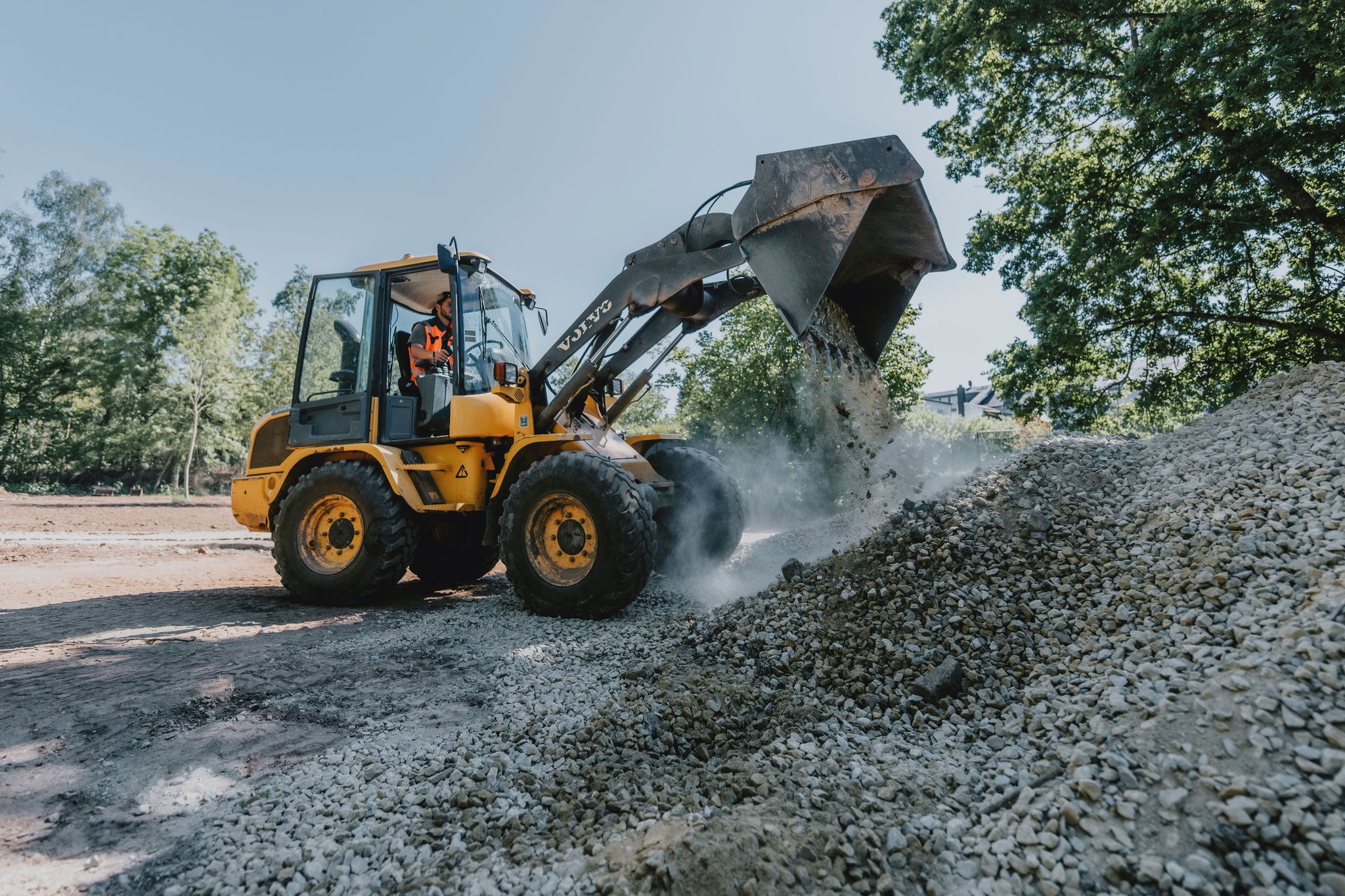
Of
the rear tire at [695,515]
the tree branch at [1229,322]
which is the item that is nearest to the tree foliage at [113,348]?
the rear tire at [695,515]

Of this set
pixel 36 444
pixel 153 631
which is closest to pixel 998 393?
pixel 153 631

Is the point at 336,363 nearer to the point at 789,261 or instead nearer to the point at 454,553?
the point at 454,553

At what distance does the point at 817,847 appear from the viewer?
2025mm

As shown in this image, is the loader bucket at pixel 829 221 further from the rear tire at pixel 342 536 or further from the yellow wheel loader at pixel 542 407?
the rear tire at pixel 342 536

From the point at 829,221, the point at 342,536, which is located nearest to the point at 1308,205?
the point at 829,221

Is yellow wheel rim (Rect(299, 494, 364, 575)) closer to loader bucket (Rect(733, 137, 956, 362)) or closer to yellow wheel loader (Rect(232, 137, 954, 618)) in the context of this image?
yellow wheel loader (Rect(232, 137, 954, 618))

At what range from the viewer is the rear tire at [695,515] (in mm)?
6527

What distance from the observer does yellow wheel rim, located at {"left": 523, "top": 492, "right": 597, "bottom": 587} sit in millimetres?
5078

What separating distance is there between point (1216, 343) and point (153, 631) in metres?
14.3

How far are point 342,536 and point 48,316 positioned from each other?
35.5 metres

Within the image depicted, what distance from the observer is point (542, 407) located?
602 centimetres

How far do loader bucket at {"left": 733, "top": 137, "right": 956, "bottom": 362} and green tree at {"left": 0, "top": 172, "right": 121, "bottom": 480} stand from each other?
33556 mm

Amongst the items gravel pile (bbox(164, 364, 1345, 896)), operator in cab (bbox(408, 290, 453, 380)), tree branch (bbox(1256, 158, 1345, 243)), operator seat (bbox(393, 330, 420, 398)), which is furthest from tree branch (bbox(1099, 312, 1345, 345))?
operator seat (bbox(393, 330, 420, 398))

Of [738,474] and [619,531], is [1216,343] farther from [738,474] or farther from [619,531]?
[619,531]
